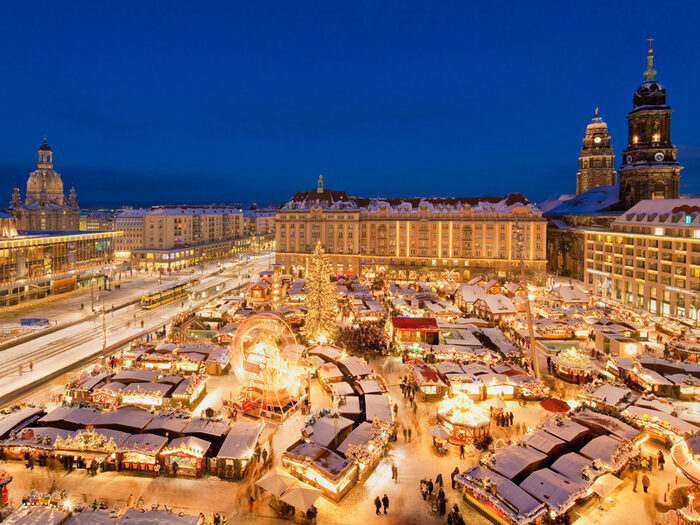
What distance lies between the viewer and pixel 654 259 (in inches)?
2400

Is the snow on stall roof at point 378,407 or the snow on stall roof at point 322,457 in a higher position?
the snow on stall roof at point 378,407

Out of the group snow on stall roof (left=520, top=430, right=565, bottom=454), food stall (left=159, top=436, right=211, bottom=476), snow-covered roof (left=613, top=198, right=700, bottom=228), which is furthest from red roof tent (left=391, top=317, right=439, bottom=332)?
snow-covered roof (left=613, top=198, right=700, bottom=228)

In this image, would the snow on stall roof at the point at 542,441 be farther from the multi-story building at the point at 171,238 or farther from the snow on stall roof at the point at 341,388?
the multi-story building at the point at 171,238

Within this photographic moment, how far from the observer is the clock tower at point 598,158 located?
361 ft

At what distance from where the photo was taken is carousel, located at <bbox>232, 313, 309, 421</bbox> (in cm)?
2973

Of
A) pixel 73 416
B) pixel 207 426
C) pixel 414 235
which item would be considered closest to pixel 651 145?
pixel 414 235

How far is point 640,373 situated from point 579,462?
50.5 ft

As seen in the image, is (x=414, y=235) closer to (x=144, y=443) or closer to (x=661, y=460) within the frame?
(x=661, y=460)

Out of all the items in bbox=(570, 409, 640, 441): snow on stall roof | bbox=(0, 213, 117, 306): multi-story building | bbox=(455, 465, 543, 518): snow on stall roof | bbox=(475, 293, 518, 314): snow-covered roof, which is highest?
bbox=(0, 213, 117, 306): multi-story building

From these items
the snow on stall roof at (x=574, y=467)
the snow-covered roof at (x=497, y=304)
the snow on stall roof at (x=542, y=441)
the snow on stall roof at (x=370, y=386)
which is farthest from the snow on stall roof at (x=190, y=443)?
the snow-covered roof at (x=497, y=304)

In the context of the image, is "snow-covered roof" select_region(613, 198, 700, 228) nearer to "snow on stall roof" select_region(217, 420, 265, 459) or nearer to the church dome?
the church dome

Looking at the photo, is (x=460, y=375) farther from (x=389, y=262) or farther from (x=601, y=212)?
(x=601, y=212)

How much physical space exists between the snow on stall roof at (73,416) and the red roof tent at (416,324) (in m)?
27.6

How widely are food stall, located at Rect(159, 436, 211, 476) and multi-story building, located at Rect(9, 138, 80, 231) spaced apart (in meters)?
137
